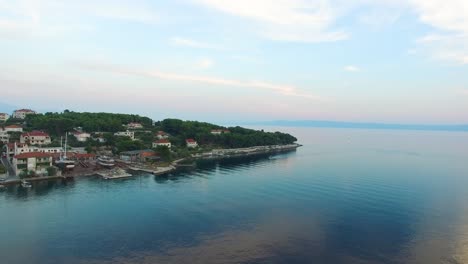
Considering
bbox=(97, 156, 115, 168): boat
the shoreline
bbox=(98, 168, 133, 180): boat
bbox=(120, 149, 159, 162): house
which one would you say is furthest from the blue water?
bbox=(120, 149, 159, 162): house

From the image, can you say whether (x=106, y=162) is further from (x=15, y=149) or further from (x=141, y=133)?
(x=141, y=133)

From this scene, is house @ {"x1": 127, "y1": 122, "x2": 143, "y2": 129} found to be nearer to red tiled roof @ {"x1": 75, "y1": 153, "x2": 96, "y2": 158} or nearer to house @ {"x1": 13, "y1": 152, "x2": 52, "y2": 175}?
red tiled roof @ {"x1": 75, "y1": 153, "x2": 96, "y2": 158}

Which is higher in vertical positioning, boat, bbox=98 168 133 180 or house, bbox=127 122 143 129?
house, bbox=127 122 143 129

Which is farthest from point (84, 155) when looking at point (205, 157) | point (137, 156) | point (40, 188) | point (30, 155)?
point (205, 157)

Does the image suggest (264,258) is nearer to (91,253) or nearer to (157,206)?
(91,253)

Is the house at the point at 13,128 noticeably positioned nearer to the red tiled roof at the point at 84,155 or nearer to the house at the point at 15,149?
the house at the point at 15,149
